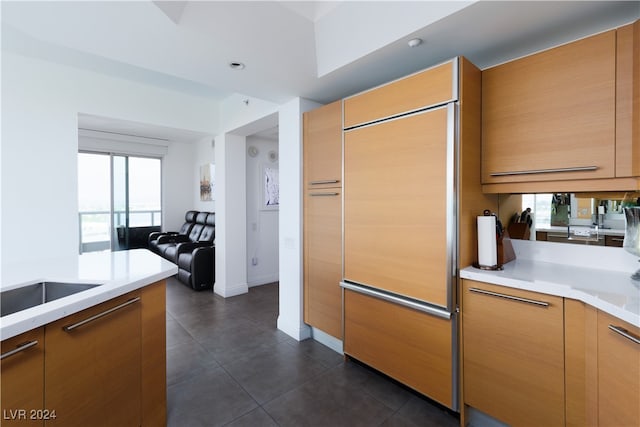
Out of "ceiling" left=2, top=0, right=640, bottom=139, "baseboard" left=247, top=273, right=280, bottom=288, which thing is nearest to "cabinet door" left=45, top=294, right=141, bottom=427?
"ceiling" left=2, top=0, right=640, bottom=139

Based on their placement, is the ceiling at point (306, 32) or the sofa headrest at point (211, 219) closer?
the ceiling at point (306, 32)

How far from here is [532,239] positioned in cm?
196

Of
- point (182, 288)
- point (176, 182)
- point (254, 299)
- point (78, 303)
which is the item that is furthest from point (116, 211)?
point (78, 303)

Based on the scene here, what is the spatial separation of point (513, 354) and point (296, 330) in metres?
1.89

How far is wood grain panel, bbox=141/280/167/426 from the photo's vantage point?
60.8 inches

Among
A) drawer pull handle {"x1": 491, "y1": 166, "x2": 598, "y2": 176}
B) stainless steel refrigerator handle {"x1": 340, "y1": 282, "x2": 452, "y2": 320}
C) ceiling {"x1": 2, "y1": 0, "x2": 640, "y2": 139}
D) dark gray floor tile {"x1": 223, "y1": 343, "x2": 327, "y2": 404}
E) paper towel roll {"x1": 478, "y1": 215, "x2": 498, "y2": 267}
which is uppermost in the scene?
ceiling {"x1": 2, "y1": 0, "x2": 640, "y2": 139}

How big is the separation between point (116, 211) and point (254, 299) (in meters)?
3.58

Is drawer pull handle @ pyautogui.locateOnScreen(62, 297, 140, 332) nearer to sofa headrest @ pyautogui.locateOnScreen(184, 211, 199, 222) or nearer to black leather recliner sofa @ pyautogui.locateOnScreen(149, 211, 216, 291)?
black leather recliner sofa @ pyautogui.locateOnScreen(149, 211, 216, 291)

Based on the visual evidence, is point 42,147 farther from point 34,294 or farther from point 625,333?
point 625,333

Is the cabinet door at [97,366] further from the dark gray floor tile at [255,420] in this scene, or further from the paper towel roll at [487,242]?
the paper towel roll at [487,242]

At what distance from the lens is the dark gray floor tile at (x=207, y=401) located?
5.87ft

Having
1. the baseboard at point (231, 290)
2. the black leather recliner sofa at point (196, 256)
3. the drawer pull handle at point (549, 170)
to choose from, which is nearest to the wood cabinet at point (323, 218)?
the drawer pull handle at point (549, 170)

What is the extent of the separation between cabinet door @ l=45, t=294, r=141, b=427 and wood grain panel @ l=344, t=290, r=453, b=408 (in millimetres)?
1464

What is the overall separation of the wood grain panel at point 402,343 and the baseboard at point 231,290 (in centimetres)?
236
